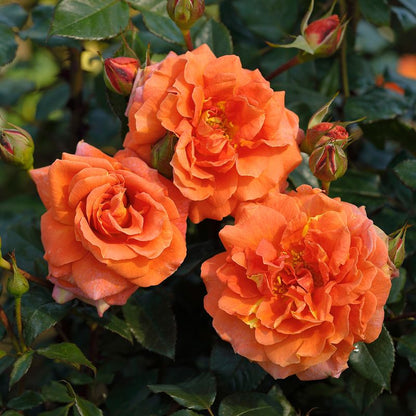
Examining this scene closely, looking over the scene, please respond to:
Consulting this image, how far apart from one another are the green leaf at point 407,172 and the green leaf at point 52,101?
30.3 inches

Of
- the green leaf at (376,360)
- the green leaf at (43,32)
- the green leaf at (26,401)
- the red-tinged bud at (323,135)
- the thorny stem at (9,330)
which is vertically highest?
the red-tinged bud at (323,135)

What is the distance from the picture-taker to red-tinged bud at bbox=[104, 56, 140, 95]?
2.67 feet

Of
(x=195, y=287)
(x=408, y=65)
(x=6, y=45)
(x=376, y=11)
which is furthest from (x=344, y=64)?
(x=408, y=65)

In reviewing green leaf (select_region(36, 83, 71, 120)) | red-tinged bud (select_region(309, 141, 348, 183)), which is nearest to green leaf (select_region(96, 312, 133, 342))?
red-tinged bud (select_region(309, 141, 348, 183))

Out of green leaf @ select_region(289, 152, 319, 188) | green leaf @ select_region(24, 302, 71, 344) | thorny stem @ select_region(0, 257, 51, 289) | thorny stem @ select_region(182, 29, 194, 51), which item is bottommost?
green leaf @ select_region(24, 302, 71, 344)

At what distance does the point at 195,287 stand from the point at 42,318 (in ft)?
1.08

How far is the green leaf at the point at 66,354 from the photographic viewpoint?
773 mm

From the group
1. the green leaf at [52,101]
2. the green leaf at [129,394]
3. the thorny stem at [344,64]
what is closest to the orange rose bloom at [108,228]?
the green leaf at [129,394]

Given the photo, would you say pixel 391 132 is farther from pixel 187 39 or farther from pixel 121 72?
pixel 121 72

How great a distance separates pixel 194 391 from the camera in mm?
820

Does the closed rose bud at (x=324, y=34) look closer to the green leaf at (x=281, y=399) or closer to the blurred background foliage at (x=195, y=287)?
the blurred background foliage at (x=195, y=287)

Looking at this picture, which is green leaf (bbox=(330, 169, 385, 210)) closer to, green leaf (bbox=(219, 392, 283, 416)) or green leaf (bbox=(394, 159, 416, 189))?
green leaf (bbox=(394, 159, 416, 189))

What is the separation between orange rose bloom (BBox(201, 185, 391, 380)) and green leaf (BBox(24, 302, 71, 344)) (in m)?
0.20

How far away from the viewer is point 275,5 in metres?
1.20
